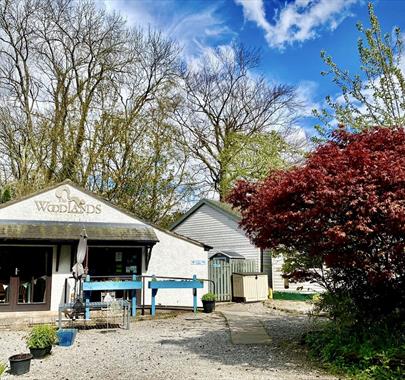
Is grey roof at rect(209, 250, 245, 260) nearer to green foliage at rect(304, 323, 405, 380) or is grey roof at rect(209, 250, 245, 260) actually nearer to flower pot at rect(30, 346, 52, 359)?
green foliage at rect(304, 323, 405, 380)

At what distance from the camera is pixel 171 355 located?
826 centimetres

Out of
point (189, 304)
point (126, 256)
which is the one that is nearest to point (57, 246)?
point (126, 256)

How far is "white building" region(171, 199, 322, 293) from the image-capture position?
22.1 m

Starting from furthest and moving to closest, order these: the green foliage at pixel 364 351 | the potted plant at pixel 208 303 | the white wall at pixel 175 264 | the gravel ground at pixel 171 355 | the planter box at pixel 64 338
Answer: the white wall at pixel 175 264
the potted plant at pixel 208 303
the planter box at pixel 64 338
the gravel ground at pixel 171 355
the green foliage at pixel 364 351

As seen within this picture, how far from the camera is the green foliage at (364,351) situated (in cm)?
649

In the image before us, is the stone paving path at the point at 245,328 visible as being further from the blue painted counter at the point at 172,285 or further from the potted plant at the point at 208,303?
the blue painted counter at the point at 172,285

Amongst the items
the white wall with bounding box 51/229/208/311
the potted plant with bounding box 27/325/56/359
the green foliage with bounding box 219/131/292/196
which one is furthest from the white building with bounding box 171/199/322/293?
the potted plant with bounding box 27/325/56/359

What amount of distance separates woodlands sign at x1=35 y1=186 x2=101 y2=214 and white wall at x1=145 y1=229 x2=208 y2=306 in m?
2.75

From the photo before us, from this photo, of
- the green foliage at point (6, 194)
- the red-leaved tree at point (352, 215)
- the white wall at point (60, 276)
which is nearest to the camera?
the red-leaved tree at point (352, 215)

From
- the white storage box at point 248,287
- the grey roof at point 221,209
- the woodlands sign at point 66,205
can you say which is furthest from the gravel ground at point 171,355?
the grey roof at point 221,209

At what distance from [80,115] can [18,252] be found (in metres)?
12.8

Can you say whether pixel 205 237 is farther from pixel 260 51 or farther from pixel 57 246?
pixel 260 51

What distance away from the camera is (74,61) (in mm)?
25781

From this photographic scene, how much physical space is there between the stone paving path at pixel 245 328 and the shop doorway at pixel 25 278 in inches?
248
